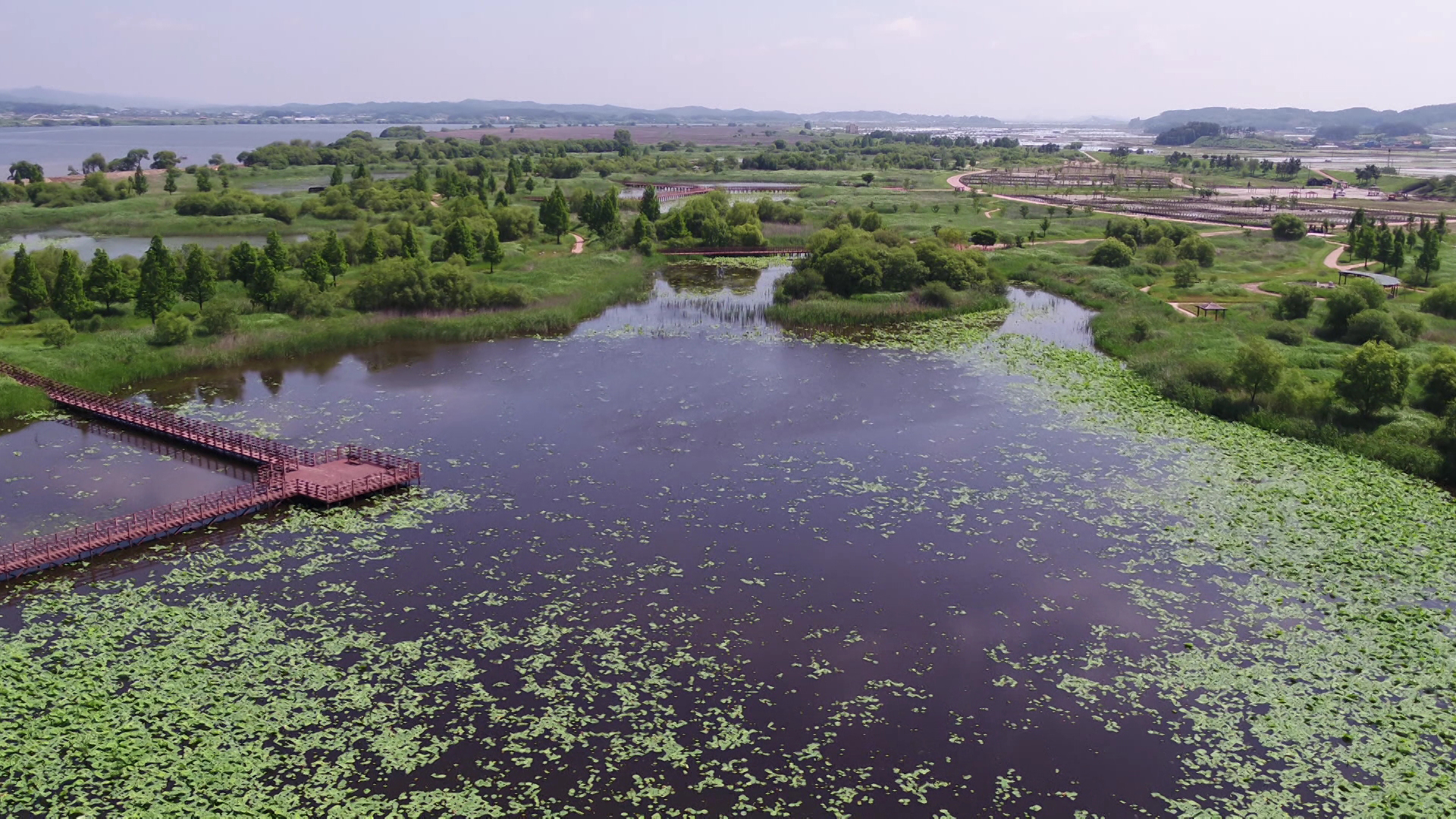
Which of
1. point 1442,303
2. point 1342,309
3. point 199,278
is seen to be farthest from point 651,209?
point 1442,303

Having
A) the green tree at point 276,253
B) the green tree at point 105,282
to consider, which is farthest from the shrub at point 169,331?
the green tree at point 276,253

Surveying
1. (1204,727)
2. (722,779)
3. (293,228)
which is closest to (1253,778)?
(1204,727)

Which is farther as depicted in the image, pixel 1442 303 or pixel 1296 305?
pixel 1296 305

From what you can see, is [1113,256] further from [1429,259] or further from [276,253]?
[276,253]

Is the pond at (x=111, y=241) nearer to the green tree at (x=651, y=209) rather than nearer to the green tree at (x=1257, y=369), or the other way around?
the green tree at (x=651, y=209)

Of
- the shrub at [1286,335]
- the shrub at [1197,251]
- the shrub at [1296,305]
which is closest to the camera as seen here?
the shrub at [1286,335]

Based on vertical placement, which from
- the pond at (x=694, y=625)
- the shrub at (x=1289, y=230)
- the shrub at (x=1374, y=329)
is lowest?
the pond at (x=694, y=625)
